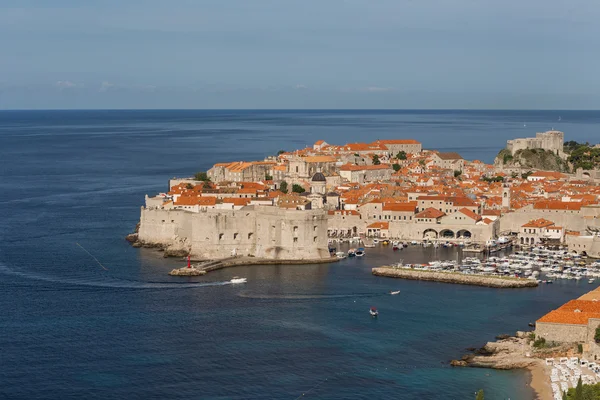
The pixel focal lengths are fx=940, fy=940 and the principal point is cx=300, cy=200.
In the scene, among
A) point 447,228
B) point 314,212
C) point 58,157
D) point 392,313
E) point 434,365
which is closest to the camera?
point 434,365

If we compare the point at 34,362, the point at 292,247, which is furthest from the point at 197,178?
the point at 34,362

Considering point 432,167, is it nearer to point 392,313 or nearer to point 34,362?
point 392,313

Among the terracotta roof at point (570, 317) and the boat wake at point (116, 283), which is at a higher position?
the terracotta roof at point (570, 317)

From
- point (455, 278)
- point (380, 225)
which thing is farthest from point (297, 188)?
point (455, 278)

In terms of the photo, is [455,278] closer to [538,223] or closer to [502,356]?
[538,223]

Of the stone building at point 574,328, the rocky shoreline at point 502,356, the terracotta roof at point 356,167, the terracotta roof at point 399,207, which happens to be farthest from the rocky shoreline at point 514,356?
the terracotta roof at point 356,167

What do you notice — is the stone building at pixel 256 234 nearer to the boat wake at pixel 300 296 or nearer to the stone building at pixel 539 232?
the boat wake at pixel 300 296
